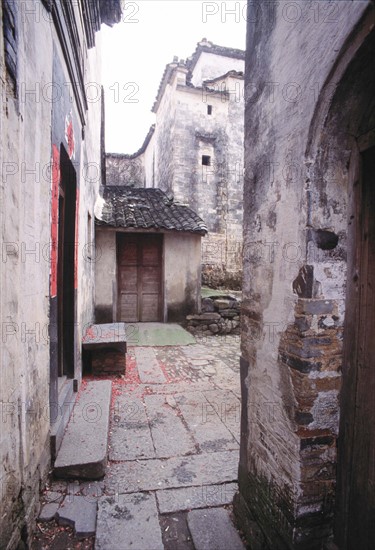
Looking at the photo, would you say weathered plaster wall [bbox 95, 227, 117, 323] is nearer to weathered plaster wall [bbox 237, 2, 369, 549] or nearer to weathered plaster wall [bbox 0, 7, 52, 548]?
weathered plaster wall [bbox 0, 7, 52, 548]

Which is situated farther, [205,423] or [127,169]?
[127,169]

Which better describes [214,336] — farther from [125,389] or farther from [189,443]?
[189,443]

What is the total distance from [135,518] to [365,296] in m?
2.14

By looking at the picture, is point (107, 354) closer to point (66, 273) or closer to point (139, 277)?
point (66, 273)

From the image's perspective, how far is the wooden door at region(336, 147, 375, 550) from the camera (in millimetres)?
1569

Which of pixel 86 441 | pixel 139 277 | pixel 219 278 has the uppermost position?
pixel 139 277

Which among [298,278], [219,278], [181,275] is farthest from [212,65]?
[298,278]

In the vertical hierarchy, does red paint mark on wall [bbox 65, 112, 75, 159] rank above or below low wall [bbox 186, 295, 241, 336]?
above

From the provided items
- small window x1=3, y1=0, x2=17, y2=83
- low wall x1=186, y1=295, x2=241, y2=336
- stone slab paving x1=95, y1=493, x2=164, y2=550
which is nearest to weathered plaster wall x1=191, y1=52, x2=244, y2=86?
low wall x1=186, y1=295, x2=241, y2=336

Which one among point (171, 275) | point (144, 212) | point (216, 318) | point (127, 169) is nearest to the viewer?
point (216, 318)

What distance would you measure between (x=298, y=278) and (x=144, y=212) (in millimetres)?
7981

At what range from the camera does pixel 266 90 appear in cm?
204

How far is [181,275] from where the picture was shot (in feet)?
29.2

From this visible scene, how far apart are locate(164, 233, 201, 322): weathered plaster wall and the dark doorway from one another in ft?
15.4
